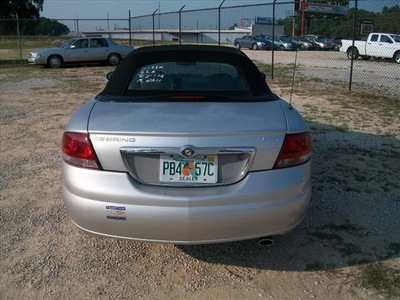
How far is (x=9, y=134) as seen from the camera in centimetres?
648

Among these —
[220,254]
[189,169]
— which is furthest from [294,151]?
[220,254]

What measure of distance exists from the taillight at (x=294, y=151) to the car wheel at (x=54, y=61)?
1851 centimetres

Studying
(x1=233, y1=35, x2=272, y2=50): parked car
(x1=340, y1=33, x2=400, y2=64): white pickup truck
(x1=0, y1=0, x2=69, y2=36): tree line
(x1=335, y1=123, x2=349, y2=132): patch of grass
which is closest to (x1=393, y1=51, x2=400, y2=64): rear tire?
(x1=340, y1=33, x2=400, y2=64): white pickup truck

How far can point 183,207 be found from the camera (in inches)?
94.2

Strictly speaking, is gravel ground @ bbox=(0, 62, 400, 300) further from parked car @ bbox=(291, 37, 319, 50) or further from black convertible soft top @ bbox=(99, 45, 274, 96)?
parked car @ bbox=(291, 37, 319, 50)

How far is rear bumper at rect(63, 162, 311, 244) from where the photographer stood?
2406mm

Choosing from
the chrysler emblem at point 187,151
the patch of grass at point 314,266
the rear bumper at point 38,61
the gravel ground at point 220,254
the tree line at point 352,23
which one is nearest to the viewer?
the chrysler emblem at point 187,151

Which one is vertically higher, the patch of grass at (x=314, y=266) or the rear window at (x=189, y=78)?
the rear window at (x=189, y=78)

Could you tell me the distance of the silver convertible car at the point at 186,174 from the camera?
7.92 feet

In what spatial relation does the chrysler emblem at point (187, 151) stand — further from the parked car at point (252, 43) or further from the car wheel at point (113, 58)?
the parked car at point (252, 43)

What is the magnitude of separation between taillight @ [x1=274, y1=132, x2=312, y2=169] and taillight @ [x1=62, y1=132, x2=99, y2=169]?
3.73 feet

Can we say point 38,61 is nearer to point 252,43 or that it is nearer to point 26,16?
point 252,43

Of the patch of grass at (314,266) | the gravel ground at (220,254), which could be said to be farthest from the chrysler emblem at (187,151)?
the patch of grass at (314,266)

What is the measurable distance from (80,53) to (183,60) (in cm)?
1738
